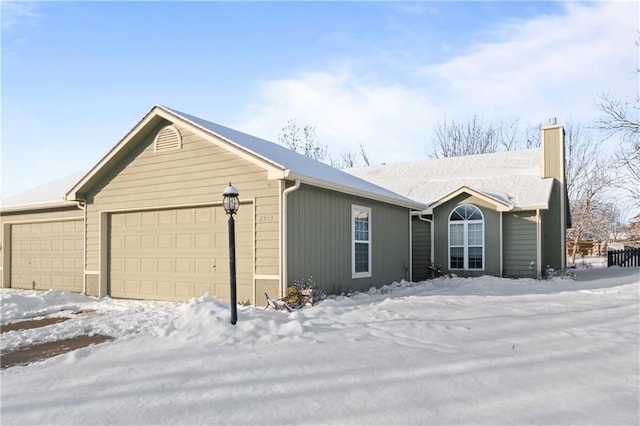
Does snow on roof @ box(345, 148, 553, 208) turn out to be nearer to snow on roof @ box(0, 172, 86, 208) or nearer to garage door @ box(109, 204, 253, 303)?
garage door @ box(109, 204, 253, 303)

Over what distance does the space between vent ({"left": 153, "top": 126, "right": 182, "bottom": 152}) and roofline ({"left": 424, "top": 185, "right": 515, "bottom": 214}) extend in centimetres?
858

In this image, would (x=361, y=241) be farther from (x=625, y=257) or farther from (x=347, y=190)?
(x=625, y=257)

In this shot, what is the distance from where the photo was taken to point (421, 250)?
51.1 ft

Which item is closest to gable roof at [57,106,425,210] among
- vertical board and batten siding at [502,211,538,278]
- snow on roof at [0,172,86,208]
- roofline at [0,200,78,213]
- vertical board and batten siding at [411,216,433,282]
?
roofline at [0,200,78,213]

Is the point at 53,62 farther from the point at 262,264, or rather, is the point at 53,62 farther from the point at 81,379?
the point at 81,379

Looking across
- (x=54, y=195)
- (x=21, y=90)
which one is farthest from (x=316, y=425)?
(x=54, y=195)

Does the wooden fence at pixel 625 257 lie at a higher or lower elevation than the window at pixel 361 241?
lower

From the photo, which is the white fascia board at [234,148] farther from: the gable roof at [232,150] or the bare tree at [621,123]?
the bare tree at [621,123]

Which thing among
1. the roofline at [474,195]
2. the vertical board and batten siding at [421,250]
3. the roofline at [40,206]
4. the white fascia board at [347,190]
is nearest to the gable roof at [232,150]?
the white fascia board at [347,190]

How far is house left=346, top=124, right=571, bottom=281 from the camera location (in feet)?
47.3

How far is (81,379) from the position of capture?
4367 mm

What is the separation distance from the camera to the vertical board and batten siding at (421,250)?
50.7ft

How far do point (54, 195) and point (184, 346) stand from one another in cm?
1051

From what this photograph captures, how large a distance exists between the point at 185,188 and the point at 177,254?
59.9 inches
